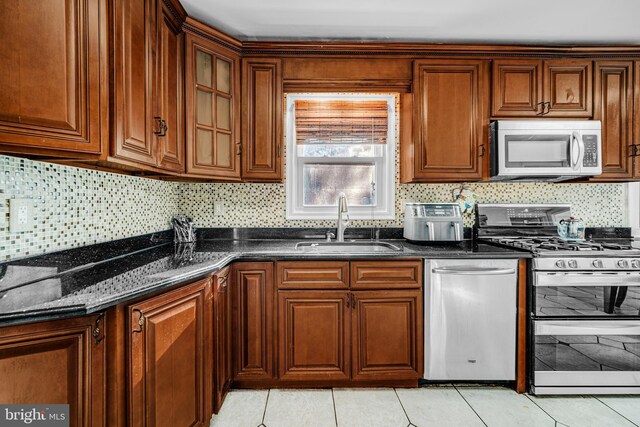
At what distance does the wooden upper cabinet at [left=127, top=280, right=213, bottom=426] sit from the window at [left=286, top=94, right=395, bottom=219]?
4.28 feet

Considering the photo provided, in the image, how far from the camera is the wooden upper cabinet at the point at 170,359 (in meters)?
1.18

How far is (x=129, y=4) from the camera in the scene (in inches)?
55.7

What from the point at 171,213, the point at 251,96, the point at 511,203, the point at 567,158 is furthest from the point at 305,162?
the point at 567,158

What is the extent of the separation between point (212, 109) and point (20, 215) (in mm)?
1191

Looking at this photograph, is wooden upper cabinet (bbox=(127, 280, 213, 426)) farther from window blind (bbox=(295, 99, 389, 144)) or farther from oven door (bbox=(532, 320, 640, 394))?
oven door (bbox=(532, 320, 640, 394))

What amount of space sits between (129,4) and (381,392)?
250 centimetres

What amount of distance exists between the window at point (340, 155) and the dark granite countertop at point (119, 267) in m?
0.39

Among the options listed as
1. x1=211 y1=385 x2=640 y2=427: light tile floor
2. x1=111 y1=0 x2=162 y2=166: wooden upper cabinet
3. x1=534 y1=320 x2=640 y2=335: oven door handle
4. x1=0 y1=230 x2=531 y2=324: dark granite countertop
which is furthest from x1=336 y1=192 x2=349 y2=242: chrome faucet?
x1=534 y1=320 x2=640 y2=335: oven door handle

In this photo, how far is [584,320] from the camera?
1.94m

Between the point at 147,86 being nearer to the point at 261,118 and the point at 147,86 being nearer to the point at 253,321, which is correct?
the point at 261,118

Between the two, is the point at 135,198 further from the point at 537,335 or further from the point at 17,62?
the point at 537,335

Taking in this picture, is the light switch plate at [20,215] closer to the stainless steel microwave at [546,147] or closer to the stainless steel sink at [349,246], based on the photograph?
the stainless steel sink at [349,246]

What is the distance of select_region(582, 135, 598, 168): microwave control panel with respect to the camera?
225 cm

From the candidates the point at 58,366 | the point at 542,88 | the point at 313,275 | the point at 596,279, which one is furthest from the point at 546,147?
the point at 58,366
